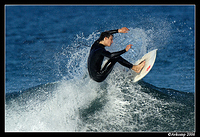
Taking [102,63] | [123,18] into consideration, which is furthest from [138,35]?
[123,18]

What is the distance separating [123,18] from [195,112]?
11.9m

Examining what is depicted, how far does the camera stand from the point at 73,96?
26.5 ft

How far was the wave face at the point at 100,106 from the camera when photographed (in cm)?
727

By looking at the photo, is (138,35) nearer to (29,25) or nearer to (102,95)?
(102,95)

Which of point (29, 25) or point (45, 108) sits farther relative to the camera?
point (29, 25)

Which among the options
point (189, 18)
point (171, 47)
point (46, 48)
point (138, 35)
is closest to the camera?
point (138, 35)

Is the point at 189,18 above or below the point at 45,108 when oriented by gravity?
above

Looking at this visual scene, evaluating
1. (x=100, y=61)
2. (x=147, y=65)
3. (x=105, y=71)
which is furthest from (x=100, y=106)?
(x=147, y=65)

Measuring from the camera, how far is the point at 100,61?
7.50m

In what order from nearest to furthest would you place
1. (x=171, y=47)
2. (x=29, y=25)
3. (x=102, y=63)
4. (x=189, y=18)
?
(x=102, y=63), (x=171, y=47), (x=189, y=18), (x=29, y=25)

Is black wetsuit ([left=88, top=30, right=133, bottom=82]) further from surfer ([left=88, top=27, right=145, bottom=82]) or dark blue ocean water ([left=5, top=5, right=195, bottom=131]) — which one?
dark blue ocean water ([left=5, top=5, right=195, bottom=131])

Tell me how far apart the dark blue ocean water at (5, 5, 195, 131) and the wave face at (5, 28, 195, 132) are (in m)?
0.03

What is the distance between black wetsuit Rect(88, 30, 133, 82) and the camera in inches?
288

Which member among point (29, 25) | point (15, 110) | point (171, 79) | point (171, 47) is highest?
point (29, 25)
